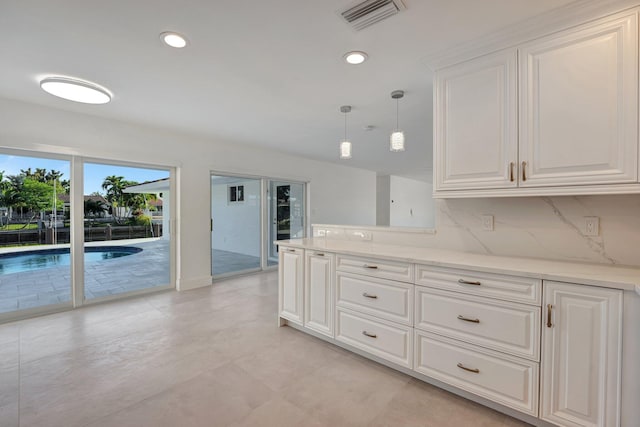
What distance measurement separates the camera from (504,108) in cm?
190

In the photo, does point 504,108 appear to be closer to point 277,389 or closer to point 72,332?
point 277,389

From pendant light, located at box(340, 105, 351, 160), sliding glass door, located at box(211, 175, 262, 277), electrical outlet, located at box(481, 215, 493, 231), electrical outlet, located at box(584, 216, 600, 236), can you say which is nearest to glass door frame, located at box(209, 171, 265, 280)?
sliding glass door, located at box(211, 175, 262, 277)

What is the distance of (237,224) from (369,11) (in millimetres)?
4936

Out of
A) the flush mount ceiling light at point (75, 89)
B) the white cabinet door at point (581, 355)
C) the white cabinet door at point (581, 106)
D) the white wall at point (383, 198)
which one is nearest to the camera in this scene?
the white cabinet door at point (581, 355)

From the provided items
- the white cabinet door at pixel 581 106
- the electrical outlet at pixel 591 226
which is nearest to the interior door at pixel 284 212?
the white cabinet door at pixel 581 106

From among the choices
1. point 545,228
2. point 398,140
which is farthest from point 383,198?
point 545,228

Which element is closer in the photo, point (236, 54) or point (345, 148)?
point (236, 54)

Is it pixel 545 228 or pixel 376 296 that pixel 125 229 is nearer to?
pixel 376 296

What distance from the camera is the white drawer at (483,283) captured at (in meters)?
1.57

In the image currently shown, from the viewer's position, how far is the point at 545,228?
2.01 meters

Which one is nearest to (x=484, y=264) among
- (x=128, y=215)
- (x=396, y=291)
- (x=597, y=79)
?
(x=396, y=291)

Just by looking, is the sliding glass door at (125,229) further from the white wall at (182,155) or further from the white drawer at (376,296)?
the white drawer at (376,296)

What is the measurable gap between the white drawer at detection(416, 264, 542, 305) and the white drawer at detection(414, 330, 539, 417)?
1.15 feet

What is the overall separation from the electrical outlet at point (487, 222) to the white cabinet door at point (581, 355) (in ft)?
2.57
